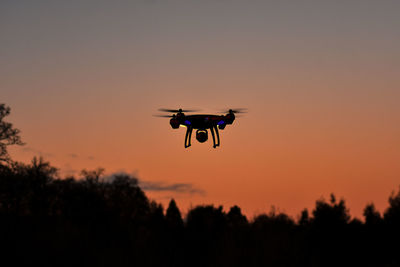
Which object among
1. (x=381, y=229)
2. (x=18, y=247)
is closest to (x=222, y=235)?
(x=18, y=247)

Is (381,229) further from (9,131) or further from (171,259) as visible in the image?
(9,131)

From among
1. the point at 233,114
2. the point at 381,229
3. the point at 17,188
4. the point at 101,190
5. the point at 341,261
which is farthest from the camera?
the point at 101,190

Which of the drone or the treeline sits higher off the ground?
the drone

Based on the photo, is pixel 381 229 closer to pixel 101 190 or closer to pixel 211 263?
pixel 211 263

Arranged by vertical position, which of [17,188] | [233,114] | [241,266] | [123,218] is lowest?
[241,266]

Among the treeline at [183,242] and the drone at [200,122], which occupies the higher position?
the drone at [200,122]

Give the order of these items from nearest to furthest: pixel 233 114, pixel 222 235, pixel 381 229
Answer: pixel 222 235 → pixel 233 114 → pixel 381 229

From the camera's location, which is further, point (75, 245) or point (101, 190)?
point (101, 190)

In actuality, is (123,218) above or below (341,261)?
above

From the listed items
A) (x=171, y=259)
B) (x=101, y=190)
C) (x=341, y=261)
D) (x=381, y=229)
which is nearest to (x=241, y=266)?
(x=171, y=259)
